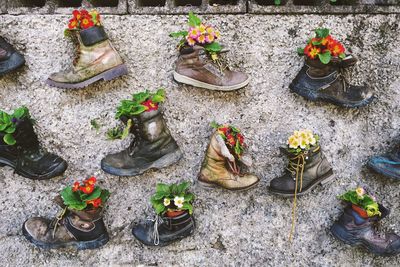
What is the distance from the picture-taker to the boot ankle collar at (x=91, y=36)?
260cm

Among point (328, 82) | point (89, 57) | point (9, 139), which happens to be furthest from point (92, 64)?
point (328, 82)

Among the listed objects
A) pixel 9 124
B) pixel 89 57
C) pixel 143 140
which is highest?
pixel 89 57

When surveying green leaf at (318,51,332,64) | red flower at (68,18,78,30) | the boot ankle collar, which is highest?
red flower at (68,18,78,30)

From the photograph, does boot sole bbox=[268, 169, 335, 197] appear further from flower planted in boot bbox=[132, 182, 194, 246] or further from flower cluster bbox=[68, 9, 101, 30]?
flower cluster bbox=[68, 9, 101, 30]

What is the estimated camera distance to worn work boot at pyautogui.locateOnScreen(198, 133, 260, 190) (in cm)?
268

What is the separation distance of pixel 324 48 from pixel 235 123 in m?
0.72

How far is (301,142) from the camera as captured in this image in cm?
259

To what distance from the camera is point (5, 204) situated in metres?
2.86

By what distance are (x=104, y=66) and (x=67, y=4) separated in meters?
0.61

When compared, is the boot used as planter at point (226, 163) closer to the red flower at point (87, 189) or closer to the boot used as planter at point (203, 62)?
the boot used as planter at point (203, 62)

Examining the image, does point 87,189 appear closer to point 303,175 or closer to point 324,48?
point 303,175

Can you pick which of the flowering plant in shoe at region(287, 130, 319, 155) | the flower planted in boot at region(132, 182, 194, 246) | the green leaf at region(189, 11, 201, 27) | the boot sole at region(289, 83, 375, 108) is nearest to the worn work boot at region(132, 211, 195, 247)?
the flower planted in boot at region(132, 182, 194, 246)

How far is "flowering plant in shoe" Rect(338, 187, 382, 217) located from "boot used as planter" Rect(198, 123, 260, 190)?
23.2 inches

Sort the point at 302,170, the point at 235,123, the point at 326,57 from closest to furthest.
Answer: the point at 326,57, the point at 302,170, the point at 235,123
